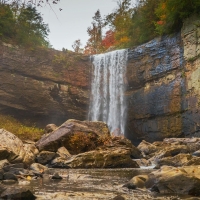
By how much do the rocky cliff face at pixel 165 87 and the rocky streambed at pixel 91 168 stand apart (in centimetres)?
423

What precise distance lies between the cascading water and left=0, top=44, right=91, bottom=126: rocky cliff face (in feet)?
2.70

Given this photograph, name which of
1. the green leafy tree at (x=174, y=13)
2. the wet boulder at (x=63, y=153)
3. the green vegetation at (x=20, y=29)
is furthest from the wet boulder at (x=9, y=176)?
the green vegetation at (x=20, y=29)

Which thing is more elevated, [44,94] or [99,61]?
[99,61]

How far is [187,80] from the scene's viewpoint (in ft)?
61.0

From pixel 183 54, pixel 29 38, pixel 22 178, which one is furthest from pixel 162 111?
pixel 22 178

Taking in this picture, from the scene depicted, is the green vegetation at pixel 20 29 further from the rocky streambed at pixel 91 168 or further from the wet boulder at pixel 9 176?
the wet boulder at pixel 9 176

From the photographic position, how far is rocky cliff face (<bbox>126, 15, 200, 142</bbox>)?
1827 cm

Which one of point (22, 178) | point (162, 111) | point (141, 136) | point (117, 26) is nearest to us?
point (22, 178)

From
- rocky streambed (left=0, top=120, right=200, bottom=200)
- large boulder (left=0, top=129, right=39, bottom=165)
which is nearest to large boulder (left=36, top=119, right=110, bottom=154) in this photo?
rocky streambed (left=0, top=120, right=200, bottom=200)

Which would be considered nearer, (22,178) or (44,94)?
(22,178)

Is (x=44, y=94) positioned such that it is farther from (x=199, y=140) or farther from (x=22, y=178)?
(x=22, y=178)

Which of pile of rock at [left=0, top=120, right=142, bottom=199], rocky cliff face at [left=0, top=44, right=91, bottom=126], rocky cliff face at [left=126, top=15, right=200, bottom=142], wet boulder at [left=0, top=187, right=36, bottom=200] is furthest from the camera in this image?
rocky cliff face at [left=0, top=44, right=91, bottom=126]

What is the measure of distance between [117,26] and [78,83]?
1519 centimetres

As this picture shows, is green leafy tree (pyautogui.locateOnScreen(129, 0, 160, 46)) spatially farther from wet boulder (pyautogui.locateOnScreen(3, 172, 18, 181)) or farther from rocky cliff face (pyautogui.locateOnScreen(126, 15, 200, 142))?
wet boulder (pyautogui.locateOnScreen(3, 172, 18, 181))
